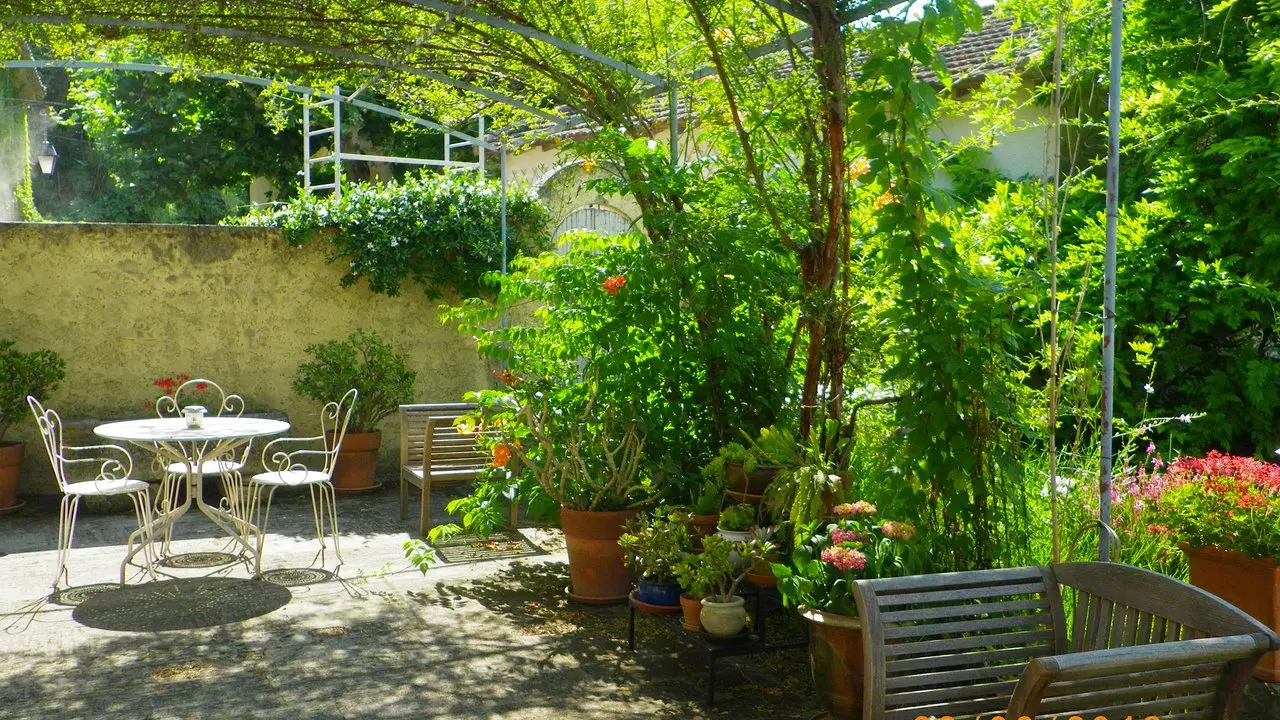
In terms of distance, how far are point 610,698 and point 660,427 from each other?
5.37 feet

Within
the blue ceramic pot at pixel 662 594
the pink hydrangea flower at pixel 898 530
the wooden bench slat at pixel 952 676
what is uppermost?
the pink hydrangea flower at pixel 898 530

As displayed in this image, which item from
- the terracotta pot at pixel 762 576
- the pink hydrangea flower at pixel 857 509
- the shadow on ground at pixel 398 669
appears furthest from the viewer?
the terracotta pot at pixel 762 576

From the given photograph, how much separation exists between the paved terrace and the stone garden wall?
2.21 meters

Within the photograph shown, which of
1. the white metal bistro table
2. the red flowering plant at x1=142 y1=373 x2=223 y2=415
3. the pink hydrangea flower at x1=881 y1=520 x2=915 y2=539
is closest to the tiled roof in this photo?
the white metal bistro table

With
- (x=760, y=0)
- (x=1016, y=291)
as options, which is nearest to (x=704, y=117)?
(x=760, y=0)

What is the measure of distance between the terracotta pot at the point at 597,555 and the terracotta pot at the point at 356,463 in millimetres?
3482

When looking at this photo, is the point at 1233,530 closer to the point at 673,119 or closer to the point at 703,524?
the point at 703,524

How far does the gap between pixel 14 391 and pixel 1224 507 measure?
23.6 feet

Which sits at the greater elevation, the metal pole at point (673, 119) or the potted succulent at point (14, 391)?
the metal pole at point (673, 119)

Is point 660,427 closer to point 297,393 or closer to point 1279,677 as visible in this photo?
point 1279,677

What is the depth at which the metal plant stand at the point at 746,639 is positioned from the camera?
3.93 m

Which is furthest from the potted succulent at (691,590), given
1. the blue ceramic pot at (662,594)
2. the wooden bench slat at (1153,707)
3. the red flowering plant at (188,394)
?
the red flowering plant at (188,394)

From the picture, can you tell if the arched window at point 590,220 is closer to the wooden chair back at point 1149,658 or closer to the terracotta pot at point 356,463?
the terracotta pot at point 356,463

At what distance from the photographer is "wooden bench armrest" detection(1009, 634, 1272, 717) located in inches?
87.0
